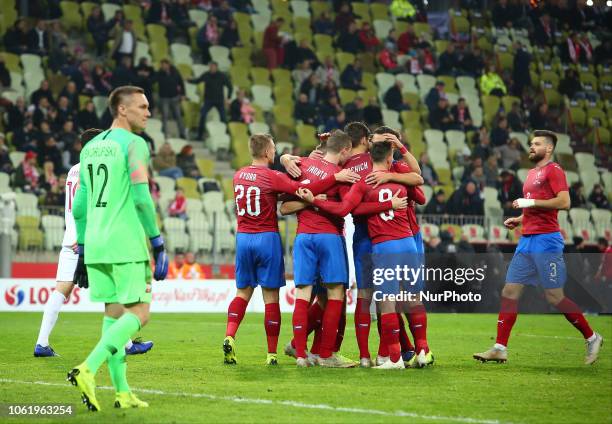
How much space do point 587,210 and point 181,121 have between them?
10.3 m

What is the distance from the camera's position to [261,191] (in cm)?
1111

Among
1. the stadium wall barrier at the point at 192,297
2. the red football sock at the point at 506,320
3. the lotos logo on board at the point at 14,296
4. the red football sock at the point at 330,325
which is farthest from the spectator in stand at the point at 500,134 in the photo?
the red football sock at the point at 330,325

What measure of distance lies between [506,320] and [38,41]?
16.9 meters

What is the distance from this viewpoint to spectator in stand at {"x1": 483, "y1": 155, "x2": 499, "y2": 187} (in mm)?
26688

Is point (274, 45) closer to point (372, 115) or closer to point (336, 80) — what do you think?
point (336, 80)

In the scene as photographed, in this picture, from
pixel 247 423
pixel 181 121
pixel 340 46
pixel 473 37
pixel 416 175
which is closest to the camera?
pixel 247 423

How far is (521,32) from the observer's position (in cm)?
3353

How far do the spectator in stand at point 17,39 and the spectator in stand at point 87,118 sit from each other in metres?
2.87

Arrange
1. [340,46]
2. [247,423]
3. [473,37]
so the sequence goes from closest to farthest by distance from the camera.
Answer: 1. [247,423]
2. [340,46]
3. [473,37]

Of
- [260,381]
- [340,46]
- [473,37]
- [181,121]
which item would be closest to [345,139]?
[260,381]

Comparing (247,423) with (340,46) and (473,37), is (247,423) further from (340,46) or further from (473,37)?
(473,37)

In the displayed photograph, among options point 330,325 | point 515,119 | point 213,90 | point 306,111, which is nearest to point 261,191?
point 330,325

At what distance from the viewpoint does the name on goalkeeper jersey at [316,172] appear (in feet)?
36.0

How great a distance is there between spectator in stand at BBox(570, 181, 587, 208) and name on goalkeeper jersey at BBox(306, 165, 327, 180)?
17.1 metres
